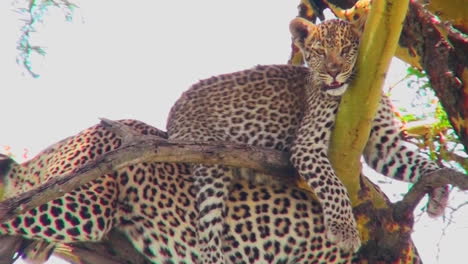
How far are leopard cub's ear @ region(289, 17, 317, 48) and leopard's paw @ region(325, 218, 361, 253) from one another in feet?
6.71

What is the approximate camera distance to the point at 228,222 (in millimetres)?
7898

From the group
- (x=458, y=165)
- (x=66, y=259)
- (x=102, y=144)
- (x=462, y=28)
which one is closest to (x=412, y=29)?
(x=462, y=28)

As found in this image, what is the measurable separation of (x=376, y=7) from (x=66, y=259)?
342 centimetres

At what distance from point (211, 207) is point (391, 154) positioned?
5.83ft

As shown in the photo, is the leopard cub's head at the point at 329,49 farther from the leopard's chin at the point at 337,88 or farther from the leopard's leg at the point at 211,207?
the leopard's leg at the point at 211,207

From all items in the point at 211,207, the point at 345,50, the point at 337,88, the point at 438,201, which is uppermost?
the point at 345,50

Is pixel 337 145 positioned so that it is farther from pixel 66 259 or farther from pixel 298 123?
pixel 66 259

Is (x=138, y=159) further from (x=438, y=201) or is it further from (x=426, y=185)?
(x=438, y=201)

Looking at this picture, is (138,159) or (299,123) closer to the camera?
(138,159)

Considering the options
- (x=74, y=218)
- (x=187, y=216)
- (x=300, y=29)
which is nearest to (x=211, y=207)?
(x=187, y=216)

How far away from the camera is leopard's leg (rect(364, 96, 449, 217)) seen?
8.06 metres

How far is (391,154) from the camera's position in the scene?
26.9ft

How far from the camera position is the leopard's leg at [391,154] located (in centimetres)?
806

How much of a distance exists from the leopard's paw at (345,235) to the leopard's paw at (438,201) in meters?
0.70
